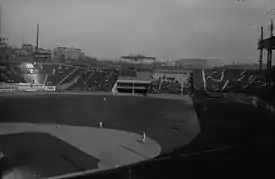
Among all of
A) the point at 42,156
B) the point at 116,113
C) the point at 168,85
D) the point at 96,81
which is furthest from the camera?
the point at 168,85

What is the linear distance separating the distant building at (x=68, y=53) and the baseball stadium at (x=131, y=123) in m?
0.45

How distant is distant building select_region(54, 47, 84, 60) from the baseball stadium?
1.48ft

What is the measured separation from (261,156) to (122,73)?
6.59 m

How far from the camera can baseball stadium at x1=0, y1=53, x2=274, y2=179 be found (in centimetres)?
305

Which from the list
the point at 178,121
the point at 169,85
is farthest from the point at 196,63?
the point at 169,85

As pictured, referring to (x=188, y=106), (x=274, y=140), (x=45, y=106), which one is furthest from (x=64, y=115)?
(x=274, y=140)

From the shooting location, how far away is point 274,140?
3.93 metres

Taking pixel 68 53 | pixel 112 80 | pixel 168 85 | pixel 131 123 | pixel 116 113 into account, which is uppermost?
pixel 68 53

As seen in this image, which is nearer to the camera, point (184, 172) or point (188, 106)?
point (184, 172)

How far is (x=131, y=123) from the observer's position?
269 inches

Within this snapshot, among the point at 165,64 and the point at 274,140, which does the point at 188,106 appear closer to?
the point at 165,64

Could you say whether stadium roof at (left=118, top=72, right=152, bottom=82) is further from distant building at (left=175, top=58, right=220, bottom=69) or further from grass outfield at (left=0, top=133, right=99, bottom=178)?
grass outfield at (left=0, top=133, right=99, bottom=178)

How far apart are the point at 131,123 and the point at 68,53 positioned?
7.03ft

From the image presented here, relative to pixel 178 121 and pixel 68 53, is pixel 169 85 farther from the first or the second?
pixel 68 53
